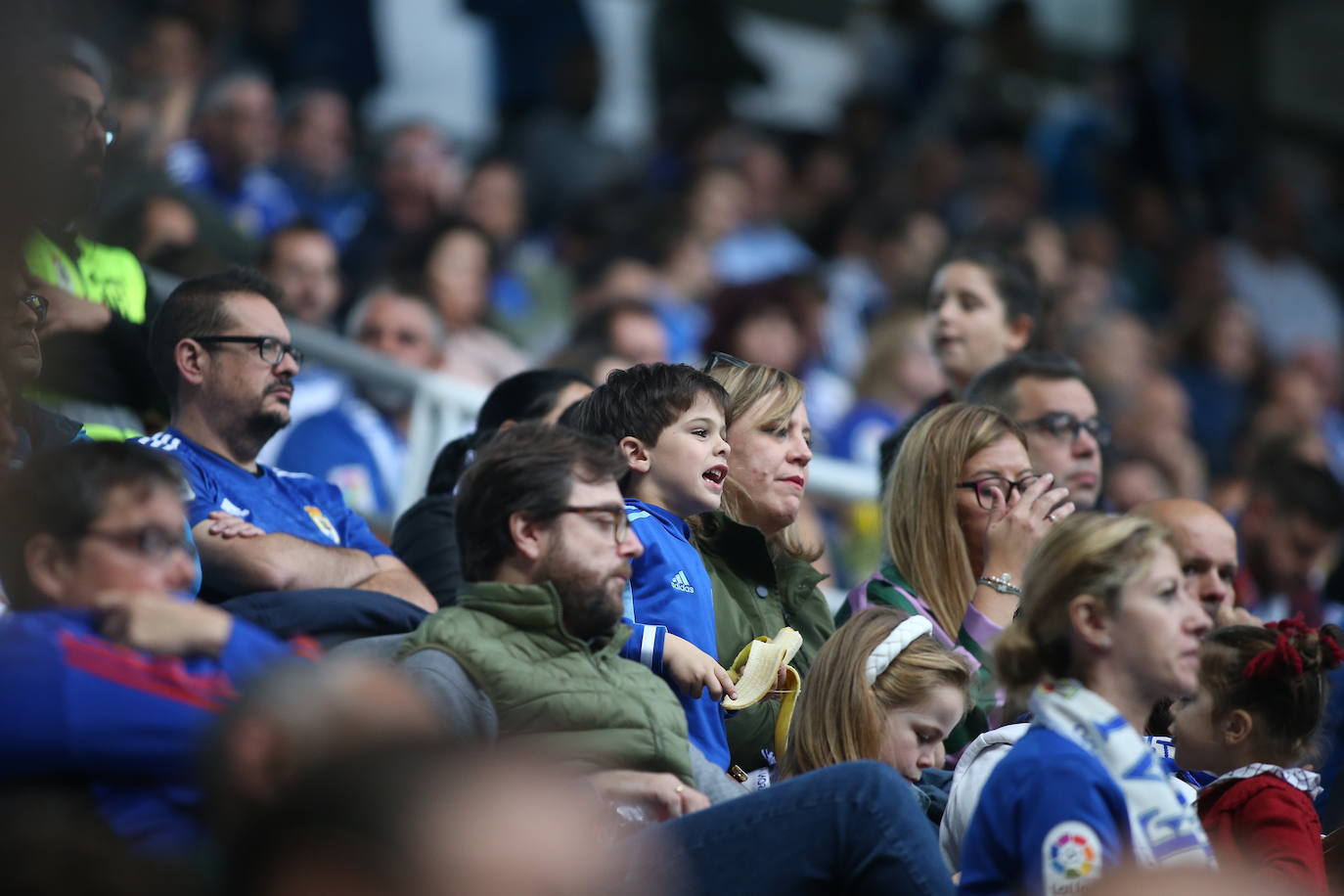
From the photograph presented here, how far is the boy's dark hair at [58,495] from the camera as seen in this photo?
2930mm

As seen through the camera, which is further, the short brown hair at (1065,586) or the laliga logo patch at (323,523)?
the laliga logo patch at (323,523)

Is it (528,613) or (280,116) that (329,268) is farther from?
(528,613)

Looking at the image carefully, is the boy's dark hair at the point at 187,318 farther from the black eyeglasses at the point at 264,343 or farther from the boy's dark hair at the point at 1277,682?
the boy's dark hair at the point at 1277,682

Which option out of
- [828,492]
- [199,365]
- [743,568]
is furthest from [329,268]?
[743,568]

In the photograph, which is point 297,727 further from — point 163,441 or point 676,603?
point 163,441

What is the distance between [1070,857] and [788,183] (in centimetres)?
869

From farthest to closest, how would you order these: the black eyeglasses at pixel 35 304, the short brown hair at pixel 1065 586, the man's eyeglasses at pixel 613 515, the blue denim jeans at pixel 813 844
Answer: the black eyeglasses at pixel 35 304
the man's eyeglasses at pixel 613 515
the blue denim jeans at pixel 813 844
the short brown hair at pixel 1065 586

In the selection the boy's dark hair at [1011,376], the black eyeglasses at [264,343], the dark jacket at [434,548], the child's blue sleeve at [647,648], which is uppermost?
the black eyeglasses at [264,343]

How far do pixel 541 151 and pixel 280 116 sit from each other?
1598 millimetres

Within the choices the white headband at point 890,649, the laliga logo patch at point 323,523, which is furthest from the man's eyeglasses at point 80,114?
the white headband at point 890,649

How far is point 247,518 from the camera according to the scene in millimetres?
4215

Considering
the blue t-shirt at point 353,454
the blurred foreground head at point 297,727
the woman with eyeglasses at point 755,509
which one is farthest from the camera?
the blue t-shirt at point 353,454

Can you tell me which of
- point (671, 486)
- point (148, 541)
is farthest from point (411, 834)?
point (671, 486)

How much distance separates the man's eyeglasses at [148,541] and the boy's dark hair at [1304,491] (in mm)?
4713
